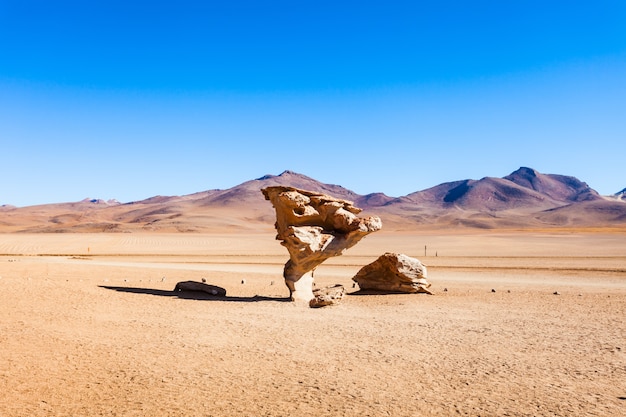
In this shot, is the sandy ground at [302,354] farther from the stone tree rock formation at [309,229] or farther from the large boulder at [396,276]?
the stone tree rock formation at [309,229]

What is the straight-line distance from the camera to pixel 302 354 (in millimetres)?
9367

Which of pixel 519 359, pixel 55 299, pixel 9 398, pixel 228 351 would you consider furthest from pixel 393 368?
pixel 55 299

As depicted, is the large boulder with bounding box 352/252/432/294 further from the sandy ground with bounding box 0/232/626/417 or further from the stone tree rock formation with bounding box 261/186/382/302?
the stone tree rock formation with bounding box 261/186/382/302

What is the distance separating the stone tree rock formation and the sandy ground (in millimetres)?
1121

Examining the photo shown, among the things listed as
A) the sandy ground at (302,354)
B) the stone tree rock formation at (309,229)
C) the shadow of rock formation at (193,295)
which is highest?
the stone tree rock formation at (309,229)

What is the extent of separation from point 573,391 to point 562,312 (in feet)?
24.6

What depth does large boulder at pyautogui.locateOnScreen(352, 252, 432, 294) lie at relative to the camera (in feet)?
59.0

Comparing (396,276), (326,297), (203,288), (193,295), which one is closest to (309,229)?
(326,297)

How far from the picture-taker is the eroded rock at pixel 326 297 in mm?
14984

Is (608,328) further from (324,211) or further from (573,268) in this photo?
(573,268)

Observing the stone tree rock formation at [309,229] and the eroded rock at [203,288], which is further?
the eroded rock at [203,288]

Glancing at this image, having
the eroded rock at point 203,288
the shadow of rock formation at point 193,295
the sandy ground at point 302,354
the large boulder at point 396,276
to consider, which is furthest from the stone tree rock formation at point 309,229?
the eroded rock at point 203,288

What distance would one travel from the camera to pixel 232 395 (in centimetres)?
717

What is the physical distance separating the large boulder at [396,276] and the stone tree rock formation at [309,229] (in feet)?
5.71
